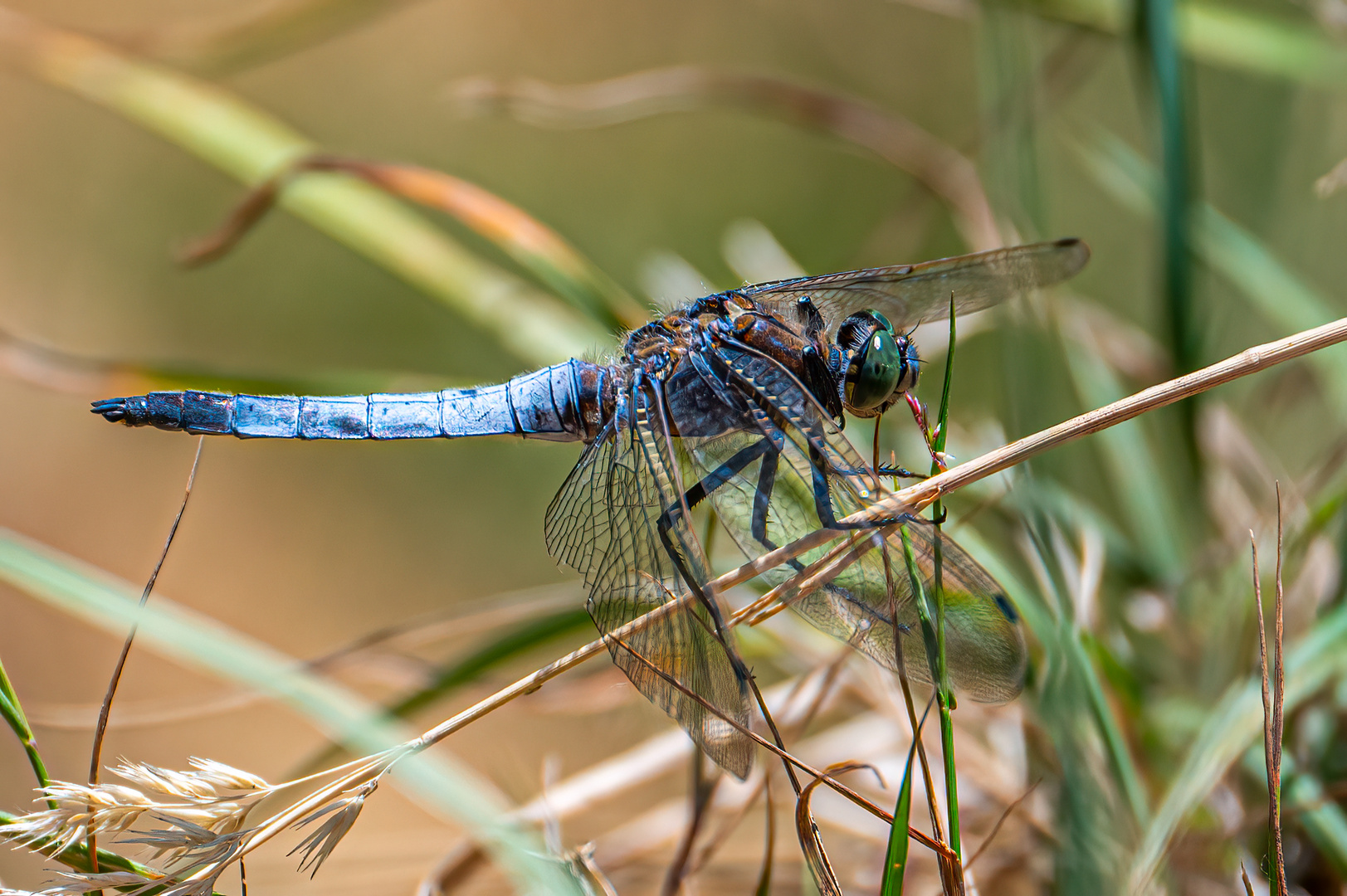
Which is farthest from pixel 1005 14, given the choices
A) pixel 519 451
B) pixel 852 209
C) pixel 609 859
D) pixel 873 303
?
pixel 519 451

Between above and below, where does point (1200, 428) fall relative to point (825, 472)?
above

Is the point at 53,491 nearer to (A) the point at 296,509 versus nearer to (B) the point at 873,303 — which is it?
(A) the point at 296,509

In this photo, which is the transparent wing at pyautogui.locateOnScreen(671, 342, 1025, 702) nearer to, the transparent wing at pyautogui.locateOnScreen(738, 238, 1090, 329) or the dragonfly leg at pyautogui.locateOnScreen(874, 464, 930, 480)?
the dragonfly leg at pyautogui.locateOnScreen(874, 464, 930, 480)

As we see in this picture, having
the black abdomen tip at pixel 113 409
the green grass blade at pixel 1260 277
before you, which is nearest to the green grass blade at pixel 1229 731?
the green grass blade at pixel 1260 277

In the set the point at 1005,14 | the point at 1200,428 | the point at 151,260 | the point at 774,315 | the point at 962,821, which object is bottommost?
the point at 962,821

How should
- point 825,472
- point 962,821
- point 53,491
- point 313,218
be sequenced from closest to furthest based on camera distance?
1. point 825,472
2. point 962,821
3. point 313,218
4. point 53,491

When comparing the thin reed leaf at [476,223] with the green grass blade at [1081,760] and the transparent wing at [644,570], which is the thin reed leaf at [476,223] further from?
the green grass blade at [1081,760]

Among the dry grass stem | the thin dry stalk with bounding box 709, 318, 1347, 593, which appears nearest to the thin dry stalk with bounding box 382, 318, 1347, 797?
the thin dry stalk with bounding box 709, 318, 1347, 593
